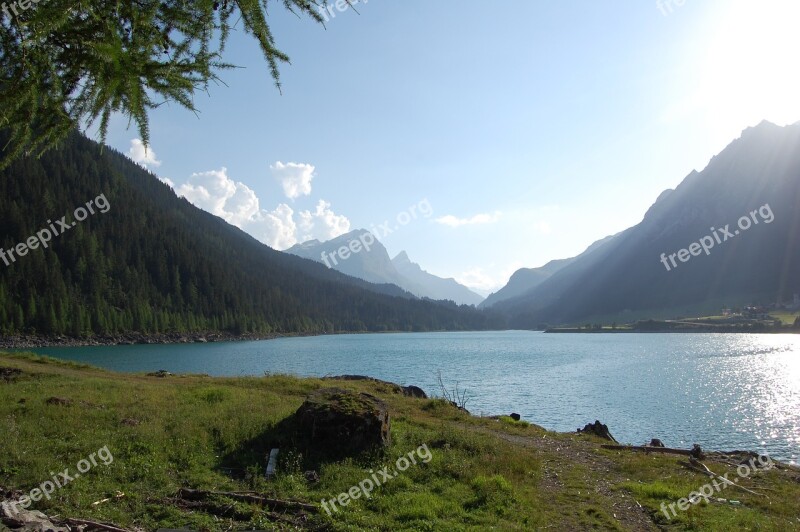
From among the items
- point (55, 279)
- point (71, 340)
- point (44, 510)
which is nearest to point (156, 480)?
point (44, 510)

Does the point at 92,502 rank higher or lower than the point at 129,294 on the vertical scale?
lower

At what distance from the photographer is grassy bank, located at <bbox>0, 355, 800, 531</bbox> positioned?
443 inches

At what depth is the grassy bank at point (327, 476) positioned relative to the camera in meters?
11.2

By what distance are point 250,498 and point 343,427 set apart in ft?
14.7

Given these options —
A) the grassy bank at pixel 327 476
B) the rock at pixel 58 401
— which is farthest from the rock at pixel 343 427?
the rock at pixel 58 401

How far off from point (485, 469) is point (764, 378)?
66.2 m

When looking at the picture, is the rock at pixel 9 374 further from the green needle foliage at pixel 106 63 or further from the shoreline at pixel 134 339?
the shoreline at pixel 134 339

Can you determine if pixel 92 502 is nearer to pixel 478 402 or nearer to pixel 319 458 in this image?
pixel 319 458

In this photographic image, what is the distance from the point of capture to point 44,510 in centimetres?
1048

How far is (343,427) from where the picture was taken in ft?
52.6

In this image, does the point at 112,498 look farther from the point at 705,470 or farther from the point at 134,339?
the point at 134,339

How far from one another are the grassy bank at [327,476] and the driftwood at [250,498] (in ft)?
0.70

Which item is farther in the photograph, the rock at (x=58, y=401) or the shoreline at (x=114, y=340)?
the shoreline at (x=114, y=340)

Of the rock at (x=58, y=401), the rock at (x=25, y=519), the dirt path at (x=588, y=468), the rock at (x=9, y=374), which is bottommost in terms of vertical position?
the dirt path at (x=588, y=468)
